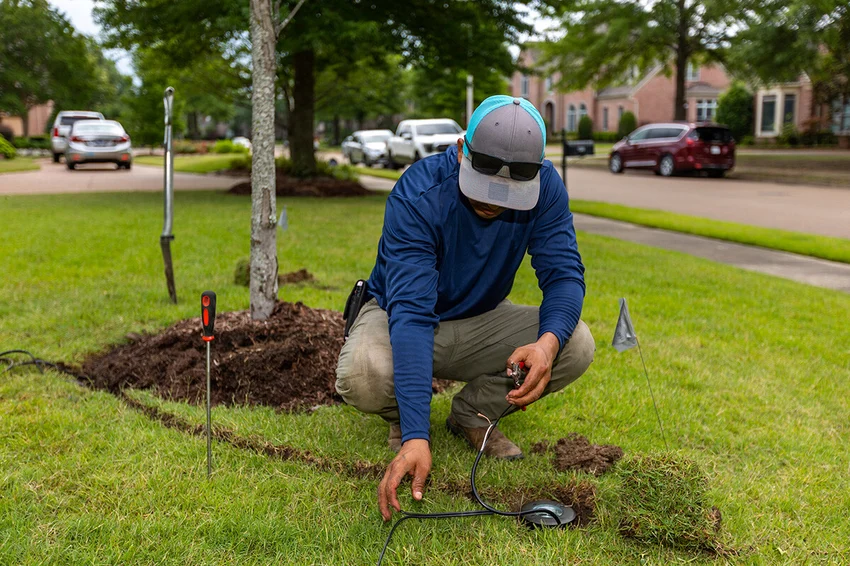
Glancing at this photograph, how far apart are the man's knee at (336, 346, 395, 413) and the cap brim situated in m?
0.74

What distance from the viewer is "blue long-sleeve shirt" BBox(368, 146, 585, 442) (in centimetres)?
278

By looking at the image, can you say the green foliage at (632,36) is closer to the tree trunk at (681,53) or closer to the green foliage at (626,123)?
the tree trunk at (681,53)

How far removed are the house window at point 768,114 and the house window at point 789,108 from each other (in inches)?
22.4

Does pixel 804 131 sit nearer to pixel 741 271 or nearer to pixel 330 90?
pixel 330 90

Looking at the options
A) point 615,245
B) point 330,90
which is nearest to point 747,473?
point 615,245

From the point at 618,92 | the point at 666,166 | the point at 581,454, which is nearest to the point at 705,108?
the point at 618,92

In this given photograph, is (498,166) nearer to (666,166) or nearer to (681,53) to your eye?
(666,166)

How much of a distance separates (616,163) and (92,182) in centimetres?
1652

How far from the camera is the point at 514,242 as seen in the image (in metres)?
3.24

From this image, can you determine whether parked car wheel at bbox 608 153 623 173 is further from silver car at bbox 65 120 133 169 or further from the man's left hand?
the man's left hand

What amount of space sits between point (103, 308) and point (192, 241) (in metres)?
3.17

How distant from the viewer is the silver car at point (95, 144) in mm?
23828

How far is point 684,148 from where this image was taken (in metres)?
23.5

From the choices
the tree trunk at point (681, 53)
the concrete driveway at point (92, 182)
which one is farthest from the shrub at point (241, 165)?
the tree trunk at point (681, 53)
